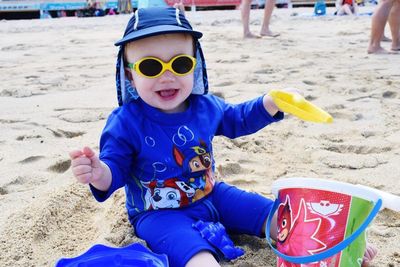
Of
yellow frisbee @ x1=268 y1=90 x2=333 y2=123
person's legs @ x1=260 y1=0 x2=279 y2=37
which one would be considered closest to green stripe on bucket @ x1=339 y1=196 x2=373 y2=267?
yellow frisbee @ x1=268 y1=90 x2=333 y2=123

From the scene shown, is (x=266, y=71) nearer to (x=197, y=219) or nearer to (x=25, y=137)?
(x=25, y=137)

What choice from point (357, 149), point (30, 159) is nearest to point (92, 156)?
point (30, 159)

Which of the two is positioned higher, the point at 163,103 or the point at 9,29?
the point at 163,103

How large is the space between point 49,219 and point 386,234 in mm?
1020

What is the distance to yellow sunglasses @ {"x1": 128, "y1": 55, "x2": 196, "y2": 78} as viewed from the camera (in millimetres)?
1402

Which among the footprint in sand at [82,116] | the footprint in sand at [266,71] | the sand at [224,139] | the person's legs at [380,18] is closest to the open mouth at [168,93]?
the sand at [224,139]

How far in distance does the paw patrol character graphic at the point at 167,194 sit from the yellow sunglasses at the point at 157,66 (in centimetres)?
32

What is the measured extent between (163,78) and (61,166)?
2.59 feet

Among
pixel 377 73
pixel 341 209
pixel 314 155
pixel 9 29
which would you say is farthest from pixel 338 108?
pixel 9 29

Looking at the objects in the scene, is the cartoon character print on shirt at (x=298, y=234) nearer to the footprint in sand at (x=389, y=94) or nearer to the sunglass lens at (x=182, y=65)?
the sunglass lens at (x=182, y=65)

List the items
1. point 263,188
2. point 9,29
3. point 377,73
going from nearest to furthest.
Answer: point 263,188 → point 377,73 → point 9,29

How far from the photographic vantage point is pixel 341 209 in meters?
1.12

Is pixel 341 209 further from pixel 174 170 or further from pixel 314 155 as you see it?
pixel 314 155

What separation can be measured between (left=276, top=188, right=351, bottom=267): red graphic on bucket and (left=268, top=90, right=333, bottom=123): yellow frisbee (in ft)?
0.60
